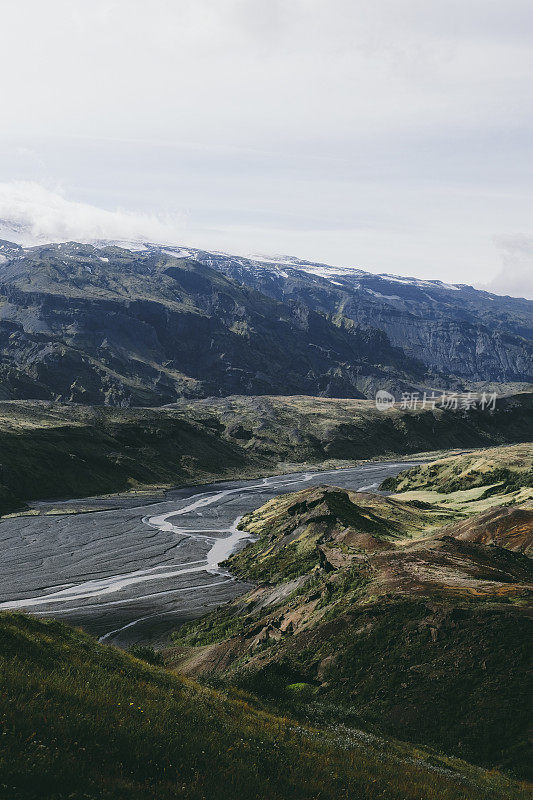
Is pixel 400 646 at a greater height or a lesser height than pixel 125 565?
greater

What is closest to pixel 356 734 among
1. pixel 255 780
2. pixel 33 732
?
pixel 255 780

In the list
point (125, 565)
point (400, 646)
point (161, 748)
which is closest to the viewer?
point (161, 748)

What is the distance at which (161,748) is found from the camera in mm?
12922

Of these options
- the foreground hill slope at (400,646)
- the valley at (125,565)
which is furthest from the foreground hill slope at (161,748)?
the valley at (125,565)

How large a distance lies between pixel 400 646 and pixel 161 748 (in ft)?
65.8

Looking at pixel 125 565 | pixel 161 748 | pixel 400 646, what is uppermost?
pixel 161 748

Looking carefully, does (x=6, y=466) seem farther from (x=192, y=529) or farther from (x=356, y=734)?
(x=356, y=734)

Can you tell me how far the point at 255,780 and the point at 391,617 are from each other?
2118cm

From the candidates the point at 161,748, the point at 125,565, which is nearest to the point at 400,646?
the point at 161,748

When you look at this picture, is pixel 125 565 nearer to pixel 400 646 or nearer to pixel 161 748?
pixel 400 646

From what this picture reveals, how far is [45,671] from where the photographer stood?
53.2 ft

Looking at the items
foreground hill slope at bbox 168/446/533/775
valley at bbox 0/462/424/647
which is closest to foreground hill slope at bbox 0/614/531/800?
foreground hill slope at bbox 168/446/533/775

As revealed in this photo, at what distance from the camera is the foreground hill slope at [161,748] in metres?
11.2

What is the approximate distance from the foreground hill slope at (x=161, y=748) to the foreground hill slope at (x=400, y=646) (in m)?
4.23
